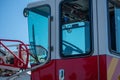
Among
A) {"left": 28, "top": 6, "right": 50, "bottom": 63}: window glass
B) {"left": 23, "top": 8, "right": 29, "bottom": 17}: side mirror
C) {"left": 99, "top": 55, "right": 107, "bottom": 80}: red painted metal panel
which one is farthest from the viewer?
{"left": 23, "top": 8, "right": 29, "bottom": 17}: side mirror

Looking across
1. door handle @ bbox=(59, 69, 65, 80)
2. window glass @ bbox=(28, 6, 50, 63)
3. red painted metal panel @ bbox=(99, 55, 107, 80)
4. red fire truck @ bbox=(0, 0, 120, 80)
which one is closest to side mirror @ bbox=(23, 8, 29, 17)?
window glass @ bbox=(28, 6, 50, 63)

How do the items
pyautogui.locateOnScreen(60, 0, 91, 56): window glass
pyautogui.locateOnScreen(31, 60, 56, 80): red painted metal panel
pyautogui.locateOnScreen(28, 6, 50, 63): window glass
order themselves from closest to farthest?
1. pyautogui.locateOnScreen(60, 0, 91, 56): window glass
2. pyautogui.locateOnScreen(31, 60, 56, 80): red painted metal panel
3. pyautogui.locateOnScreen(28, 6, 50, 63): window glass

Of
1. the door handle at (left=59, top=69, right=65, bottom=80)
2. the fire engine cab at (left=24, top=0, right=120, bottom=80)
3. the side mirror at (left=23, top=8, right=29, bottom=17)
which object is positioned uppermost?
the side mirror at (left=23, top=8, right=29, bottom=17)

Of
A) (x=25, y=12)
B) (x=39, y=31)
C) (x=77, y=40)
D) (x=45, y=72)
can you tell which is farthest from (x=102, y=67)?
(x=25, y=12)

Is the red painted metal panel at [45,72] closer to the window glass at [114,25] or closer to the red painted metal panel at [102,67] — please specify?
the red painted metal panel at [102,67]

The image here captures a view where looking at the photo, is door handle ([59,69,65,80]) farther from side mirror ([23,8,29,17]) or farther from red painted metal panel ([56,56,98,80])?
side mirror ([23,8,29,17])

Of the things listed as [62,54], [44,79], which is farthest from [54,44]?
[44,79]

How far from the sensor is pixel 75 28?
5.24 metres

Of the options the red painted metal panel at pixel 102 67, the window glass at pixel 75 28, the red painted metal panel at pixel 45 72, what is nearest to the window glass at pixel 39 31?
the red painted metal panel at pixel 45 72

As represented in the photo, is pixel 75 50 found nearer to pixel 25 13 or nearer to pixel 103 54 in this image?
pixel 103 54

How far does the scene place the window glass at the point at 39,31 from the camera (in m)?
5.56

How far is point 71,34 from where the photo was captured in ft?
17.2

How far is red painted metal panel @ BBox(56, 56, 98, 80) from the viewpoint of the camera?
498 cm

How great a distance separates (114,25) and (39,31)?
124 cm
